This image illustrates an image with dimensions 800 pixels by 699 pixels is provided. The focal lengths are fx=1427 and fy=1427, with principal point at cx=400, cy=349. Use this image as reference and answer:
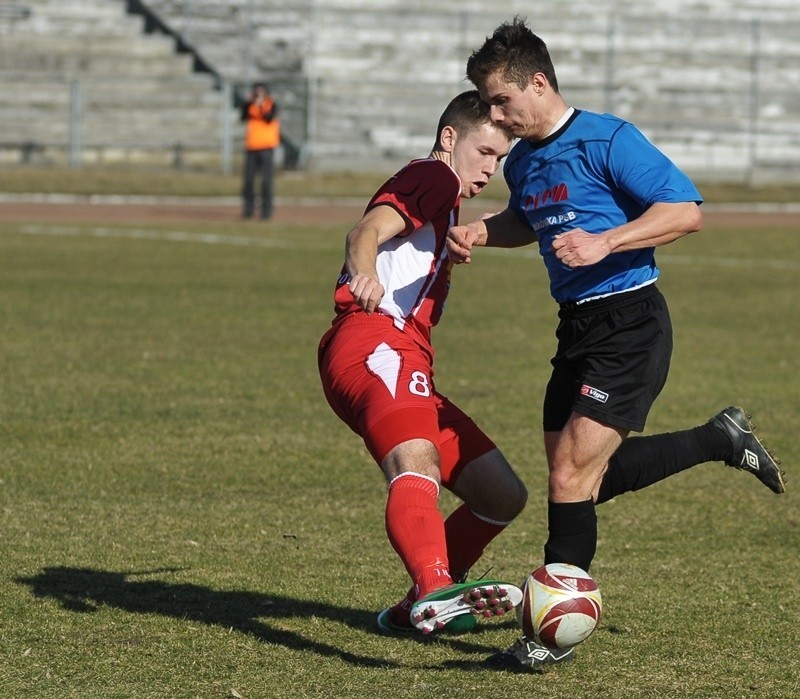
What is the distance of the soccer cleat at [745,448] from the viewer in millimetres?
5816

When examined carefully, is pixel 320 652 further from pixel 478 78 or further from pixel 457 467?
pixel 478 78

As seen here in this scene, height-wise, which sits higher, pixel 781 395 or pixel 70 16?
pixel 70 16

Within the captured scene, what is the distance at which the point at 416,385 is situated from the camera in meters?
4.85

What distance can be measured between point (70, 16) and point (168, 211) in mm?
11705

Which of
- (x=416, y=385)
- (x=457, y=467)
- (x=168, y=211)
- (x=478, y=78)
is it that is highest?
(x=478, y=78)

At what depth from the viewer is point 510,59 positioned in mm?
4898

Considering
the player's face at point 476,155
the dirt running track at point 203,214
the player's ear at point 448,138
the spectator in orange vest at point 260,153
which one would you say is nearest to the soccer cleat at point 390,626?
the player's face at point 476,155

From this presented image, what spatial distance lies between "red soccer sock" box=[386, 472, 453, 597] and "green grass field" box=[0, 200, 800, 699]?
42 centimetres

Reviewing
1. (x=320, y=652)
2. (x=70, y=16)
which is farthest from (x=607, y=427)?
(x=70, y=16)

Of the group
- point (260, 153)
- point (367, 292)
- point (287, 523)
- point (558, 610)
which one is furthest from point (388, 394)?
point (260, 153)

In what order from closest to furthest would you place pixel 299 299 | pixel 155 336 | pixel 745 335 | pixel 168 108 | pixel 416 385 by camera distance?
pixel 416 385 < pixel 155 336 < pixel 745 335 < pixel 299 299 < pixel 168 108

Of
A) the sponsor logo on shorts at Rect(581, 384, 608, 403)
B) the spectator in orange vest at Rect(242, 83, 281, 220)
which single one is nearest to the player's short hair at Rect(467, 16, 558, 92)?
the sponsor logo on shorts at Rect(581, 384, 608, 403)

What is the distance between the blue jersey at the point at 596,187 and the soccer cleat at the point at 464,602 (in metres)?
1.32

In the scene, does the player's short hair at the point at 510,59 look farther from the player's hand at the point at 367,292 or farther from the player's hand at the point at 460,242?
the player's hand at the point at 367,292
